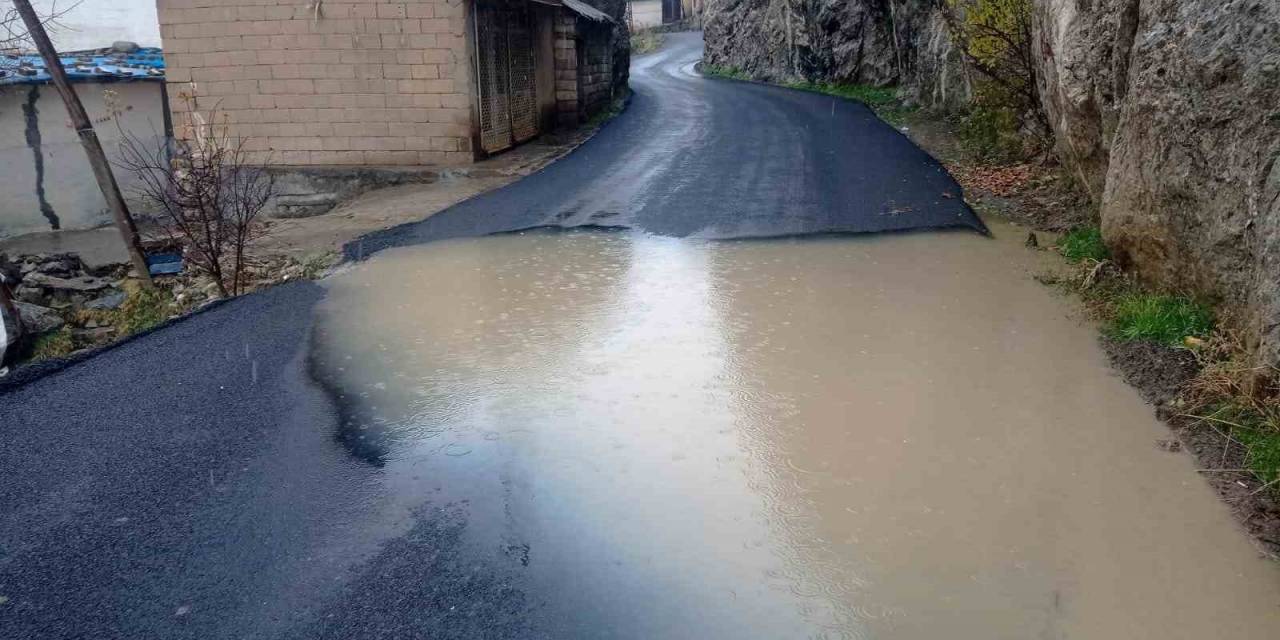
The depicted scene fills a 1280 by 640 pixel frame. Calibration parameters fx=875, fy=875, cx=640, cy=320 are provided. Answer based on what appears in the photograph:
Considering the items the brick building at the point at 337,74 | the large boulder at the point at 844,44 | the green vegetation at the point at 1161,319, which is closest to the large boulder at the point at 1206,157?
the green vegetation at the point at 1161,319

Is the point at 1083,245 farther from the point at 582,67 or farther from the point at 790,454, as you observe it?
the point at 582,67

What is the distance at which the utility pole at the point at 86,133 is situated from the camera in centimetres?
943

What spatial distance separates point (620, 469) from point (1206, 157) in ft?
14.7

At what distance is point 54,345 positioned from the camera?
859 centimetres

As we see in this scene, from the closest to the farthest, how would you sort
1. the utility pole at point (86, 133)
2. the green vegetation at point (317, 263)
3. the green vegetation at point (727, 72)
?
the green vegetation at point (317, 263), the utility pole at point (86, 133), the green vegetation at point (727, 72)

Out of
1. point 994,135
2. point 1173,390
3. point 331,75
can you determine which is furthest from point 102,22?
point 1173,390

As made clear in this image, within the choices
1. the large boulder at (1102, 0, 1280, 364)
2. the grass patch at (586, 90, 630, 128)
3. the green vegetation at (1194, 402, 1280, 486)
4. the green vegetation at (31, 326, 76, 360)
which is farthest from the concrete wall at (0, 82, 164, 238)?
the green vegetation at (1194, 402, 1280, 486)

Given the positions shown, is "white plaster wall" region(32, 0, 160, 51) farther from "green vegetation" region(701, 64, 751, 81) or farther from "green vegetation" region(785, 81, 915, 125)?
"green vegetation" region(701, 64, 751, 81)

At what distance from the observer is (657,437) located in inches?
204

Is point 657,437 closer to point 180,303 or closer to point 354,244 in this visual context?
point 354,244

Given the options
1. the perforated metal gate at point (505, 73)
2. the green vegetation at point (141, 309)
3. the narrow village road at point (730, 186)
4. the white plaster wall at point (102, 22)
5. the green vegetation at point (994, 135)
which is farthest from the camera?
the white plaster wall at point (102, 22)

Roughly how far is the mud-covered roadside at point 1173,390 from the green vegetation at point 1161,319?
10 cm

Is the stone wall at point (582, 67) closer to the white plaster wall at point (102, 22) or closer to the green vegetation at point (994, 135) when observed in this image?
the green vegetation at point (994, 135)

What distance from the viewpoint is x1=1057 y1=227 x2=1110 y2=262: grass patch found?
7882mm
